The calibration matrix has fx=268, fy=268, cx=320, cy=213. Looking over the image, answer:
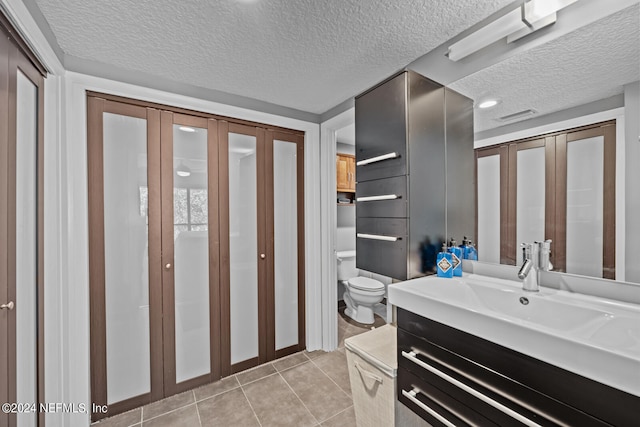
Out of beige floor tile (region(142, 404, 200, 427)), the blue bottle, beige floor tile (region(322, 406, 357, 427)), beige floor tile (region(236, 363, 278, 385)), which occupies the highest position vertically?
the blue bottle

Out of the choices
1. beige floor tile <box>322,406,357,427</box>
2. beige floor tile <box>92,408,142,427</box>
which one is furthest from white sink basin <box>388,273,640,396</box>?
beige floor tile <box>92,408,142,427</box>

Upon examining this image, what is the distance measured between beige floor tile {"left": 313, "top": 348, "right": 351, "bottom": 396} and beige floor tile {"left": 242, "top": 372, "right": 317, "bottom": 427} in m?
0.37

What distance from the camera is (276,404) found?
1.91 m

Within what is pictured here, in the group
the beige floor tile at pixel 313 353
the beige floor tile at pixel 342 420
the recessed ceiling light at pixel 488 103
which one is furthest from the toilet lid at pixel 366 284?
the recessed ceiling light at pixel 488 103

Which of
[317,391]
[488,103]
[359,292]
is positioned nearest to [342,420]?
[317,391]

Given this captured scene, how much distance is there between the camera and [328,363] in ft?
8.00

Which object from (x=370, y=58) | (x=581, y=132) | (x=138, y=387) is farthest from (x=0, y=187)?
(x=581, y=132)

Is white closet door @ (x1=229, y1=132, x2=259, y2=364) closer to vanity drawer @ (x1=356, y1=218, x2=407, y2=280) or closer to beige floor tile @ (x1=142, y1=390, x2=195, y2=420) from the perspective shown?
beige floor tile @ (x1=142, y1=390, x2=195, y2=420)

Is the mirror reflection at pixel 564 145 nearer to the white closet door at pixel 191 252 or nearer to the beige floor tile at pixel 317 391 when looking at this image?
the beige floor tile at pixel 317 391

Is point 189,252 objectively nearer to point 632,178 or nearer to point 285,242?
point 285,242

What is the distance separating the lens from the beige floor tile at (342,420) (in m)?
1.72

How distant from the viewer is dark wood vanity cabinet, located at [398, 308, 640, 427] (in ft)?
2.46

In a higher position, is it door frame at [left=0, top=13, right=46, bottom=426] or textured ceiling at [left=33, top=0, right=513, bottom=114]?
textured ceiling at [left=33, top=0, right=513, bottom=114]

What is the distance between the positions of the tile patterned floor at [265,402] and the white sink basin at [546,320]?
3.70 ft
